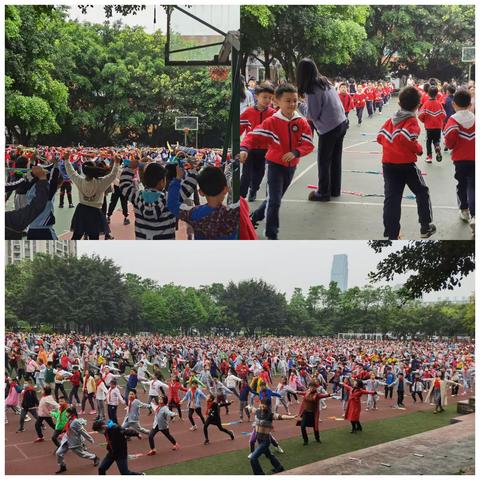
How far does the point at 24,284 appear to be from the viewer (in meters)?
7.67

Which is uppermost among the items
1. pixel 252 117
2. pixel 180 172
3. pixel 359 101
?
pixel 359 101

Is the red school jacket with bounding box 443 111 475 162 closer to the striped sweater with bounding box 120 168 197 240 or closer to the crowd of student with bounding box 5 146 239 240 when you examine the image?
the crowd of student with bounding box 5 146 239 240

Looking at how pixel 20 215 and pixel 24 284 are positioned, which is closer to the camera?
pixel 20 215

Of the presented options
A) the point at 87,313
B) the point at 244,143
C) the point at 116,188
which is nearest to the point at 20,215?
the point at 116,188

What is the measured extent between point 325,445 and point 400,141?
10.8 feet

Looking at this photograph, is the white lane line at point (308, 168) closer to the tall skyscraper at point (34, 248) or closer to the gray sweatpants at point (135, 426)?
the tall skyscraper at point (34, 248)

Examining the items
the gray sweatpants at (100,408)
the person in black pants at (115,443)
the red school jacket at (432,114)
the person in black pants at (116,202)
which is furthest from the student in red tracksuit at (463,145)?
the gray sweatpants at (100,408)

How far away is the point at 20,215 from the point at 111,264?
3.69ft

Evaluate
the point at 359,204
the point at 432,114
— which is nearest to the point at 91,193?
the point at 359,204

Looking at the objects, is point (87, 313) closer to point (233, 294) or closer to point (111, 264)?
point (111, 264)

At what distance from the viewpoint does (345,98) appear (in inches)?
269

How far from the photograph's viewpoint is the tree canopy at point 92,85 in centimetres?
693

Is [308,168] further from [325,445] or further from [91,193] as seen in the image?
[325,445]

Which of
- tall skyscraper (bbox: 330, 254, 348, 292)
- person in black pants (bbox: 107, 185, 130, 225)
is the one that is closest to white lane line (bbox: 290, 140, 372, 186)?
tall skyscraper (bbox: 330, 254, 348, 292)
